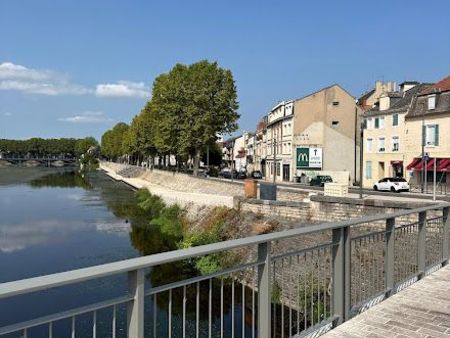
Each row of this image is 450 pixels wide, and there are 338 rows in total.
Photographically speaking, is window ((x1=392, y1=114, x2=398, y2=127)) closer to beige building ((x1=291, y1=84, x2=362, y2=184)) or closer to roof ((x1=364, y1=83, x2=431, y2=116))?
roof ((x1=364, y1=83, x2=431, y2=116))

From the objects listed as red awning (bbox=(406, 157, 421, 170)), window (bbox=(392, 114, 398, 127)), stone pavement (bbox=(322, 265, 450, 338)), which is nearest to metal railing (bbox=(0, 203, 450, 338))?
stone pavement (bbox=(322, 265, 450, 338))

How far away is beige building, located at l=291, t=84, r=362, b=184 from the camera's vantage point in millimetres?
59500

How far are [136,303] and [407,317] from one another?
4228 mm

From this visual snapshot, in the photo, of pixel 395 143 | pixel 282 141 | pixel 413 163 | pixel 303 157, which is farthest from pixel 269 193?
pixel 282 141

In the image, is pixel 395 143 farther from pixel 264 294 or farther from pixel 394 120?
pixel 264 294

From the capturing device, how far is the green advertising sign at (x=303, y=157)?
60.0m

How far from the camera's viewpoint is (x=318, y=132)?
6022 cm

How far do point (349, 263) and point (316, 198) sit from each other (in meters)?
17.8

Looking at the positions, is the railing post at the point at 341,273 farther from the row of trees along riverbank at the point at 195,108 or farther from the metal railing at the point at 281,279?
the row of trees along riverbank at the point at 195,108

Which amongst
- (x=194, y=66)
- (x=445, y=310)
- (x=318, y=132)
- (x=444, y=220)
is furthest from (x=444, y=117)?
(x=445, y=310)

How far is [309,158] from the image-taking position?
196 ft

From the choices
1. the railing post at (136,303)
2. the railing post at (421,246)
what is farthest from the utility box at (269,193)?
the railing post at (136,303)

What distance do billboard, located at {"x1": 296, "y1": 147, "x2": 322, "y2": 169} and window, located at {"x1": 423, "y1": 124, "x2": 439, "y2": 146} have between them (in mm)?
17205

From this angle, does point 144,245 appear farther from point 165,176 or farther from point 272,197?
point 165,176
